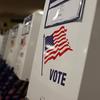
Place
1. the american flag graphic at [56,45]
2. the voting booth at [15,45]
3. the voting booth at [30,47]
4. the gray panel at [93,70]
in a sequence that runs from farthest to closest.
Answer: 1. the voting booth at [15,45]
2. the voting booth at [30,47]
3. the american flag graphic at [56,45]
4. the gray panel at [93,70]

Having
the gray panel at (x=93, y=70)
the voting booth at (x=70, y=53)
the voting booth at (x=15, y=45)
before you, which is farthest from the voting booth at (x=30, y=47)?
the gray panel at (x=93, y=70)

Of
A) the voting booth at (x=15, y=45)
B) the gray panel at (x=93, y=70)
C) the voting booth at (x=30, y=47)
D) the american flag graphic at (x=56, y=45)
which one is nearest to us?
the gray panel at (x=93, y=70)

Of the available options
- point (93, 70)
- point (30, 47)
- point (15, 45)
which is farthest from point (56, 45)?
point (15, 45)

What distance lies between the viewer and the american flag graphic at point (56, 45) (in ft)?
4.40

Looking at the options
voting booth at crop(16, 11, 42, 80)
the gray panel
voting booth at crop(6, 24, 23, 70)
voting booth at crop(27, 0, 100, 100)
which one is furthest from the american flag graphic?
voting booth at crop(6, 24, 23, 70)

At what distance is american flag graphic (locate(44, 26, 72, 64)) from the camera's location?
1.34 metres

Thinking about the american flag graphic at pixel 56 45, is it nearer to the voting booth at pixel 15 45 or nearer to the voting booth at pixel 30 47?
the voting booth at pixel 30 47

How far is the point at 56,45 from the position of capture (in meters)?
1.45

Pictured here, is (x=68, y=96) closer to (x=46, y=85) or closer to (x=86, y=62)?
(x=86, y=62)

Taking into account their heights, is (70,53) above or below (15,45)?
above

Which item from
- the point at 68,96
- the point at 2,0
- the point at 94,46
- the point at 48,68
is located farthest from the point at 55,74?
the point at 2,0

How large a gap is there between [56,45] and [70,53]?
0.21 metres

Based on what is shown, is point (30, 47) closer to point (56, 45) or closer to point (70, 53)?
point (56, 45)

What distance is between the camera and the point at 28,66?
2779mm
